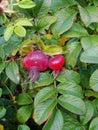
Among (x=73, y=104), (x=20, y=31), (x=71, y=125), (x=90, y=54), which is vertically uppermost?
(x=20, y=31)

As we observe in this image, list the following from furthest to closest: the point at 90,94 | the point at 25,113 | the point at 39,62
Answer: the point at 25,113 < the point at 90,94 < the point at 39,62

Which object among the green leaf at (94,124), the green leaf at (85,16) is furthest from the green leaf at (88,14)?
the green leaf at (94,124)

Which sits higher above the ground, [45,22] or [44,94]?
[45,22]

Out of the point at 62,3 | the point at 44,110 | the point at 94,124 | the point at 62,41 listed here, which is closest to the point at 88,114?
the point at 94,124

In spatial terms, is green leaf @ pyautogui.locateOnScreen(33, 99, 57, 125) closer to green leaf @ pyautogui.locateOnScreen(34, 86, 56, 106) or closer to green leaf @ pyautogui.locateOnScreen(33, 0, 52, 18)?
green leaf @ pyautogui.locateOnScreen(34, 86, 56, 106)

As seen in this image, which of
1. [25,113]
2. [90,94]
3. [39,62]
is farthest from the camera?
[25,113]

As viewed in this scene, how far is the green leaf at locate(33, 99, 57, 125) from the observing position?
107cm

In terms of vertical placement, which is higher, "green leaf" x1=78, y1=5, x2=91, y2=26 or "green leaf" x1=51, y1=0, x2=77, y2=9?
"green leaf" x1=51, y1=0, x2=77, y2=9

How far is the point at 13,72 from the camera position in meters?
1.13

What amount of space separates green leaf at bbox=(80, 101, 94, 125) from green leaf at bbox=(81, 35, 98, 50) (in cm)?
19

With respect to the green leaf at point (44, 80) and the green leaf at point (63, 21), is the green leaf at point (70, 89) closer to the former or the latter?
the green leaf at point (44, 80)

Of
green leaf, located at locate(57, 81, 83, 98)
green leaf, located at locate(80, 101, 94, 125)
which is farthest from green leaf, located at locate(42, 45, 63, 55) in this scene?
green leaf, located at locate(80, 101, 94, 125)

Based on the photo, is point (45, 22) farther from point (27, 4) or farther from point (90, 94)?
point (90, 94)

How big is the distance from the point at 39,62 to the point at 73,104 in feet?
0.56
